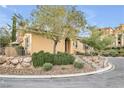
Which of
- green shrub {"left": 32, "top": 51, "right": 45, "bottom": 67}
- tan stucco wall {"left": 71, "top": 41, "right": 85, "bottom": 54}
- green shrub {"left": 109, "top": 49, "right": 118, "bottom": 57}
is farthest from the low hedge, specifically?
green shrub {"left": 109, "top": 49, "right": 118, "bottom": 57}

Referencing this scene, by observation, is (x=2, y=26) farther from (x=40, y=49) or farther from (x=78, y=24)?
(x=78, y=24)

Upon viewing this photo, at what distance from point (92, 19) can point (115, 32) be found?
1.36 metres

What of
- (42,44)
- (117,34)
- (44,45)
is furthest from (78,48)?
(117,34)

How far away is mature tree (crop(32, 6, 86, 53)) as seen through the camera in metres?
9.83

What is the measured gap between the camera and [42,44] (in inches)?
412

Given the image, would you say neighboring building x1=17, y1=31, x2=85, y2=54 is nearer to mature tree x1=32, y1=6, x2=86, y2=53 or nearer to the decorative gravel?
mature tree x1=32, y1=6, x2=86, y2=53

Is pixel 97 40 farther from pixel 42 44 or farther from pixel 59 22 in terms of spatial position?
pixel 42 44

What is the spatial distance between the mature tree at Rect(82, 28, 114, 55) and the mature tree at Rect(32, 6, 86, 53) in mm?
600

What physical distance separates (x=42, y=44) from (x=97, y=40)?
2888 mm

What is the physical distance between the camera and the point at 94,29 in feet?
33.0

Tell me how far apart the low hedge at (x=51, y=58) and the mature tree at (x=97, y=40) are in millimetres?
1083

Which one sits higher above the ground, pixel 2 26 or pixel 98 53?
pixel 2 26
